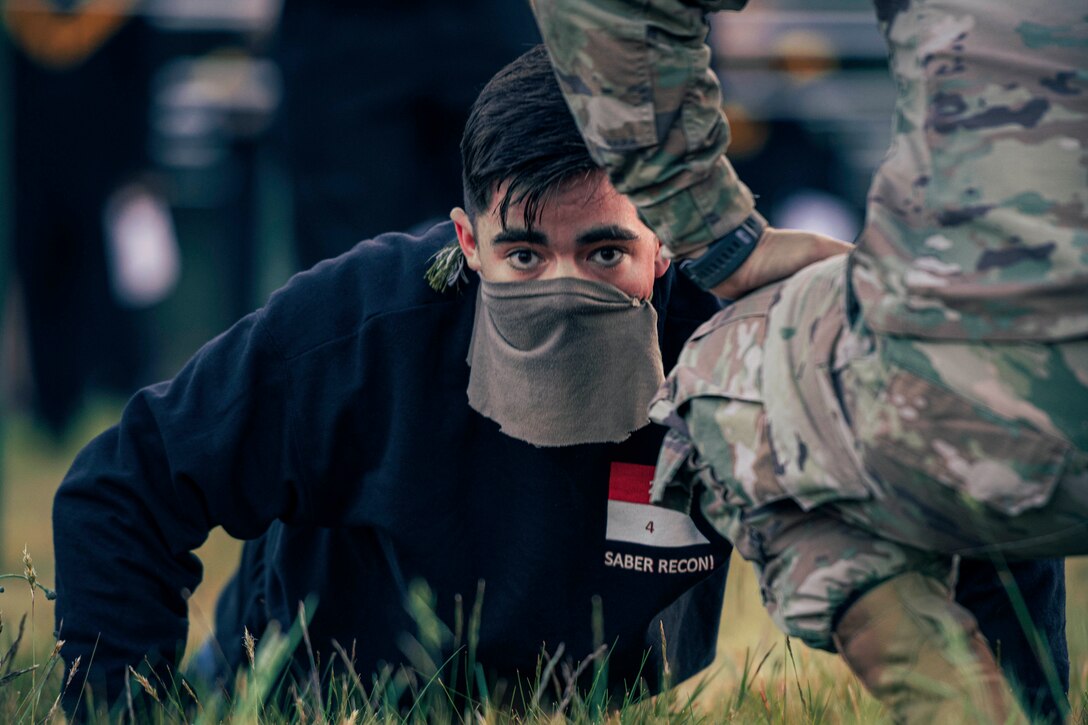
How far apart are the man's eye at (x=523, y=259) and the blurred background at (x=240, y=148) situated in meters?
0.85

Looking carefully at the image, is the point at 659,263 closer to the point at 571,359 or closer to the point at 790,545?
the point at 571,359

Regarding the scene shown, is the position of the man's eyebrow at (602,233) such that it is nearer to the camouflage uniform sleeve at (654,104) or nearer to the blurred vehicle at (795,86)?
the camouflage uniform sleeve at (654,104)

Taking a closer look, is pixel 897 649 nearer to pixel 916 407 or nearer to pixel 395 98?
pixel 916 407

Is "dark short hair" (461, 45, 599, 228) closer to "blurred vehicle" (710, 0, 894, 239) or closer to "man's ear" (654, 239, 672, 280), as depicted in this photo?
"man's ear" (654, 239, 672, 280)

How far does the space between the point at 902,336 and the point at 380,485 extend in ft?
3.86

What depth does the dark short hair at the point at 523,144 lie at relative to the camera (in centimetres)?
235

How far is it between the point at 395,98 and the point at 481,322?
2247mm

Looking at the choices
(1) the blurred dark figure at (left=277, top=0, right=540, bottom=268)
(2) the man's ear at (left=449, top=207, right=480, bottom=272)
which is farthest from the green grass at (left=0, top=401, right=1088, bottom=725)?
(1) the blurred dark figure at (left=277, top=0, right=540, bottom=268)

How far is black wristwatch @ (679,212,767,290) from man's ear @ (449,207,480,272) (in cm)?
65

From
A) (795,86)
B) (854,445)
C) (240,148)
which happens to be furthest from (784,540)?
(795,86)

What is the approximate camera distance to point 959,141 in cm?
162

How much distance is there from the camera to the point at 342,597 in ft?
9.04

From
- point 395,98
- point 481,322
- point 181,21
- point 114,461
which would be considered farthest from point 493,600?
point 181,21

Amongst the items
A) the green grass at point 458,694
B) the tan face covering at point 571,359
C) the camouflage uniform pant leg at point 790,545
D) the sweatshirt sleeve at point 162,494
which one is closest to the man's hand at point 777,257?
the camouflage uniform pant leg at point 790,545
